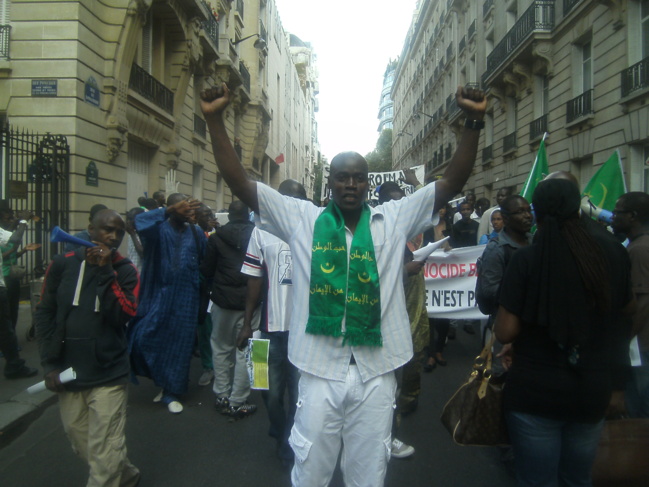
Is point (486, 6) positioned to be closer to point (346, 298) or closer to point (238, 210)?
point (238, 210)

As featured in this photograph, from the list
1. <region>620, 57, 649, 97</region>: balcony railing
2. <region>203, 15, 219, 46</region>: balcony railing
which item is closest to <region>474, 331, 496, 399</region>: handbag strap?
<region>620, 57, 649, 97</region>: balcony railing

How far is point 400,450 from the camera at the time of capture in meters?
4.09

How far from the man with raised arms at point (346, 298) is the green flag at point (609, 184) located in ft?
11.8

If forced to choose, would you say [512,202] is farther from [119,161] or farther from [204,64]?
[204,64]

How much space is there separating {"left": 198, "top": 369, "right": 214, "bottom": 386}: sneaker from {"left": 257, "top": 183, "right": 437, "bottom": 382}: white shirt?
393 cm

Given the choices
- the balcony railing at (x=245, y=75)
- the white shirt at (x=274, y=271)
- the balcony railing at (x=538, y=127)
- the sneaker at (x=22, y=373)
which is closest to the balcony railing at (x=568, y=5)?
the balcony railing at (x=538, y=127)

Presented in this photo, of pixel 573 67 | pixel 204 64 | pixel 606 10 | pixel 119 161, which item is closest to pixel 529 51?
pixel 573 67

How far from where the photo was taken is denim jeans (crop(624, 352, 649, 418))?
365cm

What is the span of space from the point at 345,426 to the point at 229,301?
2.84 metres

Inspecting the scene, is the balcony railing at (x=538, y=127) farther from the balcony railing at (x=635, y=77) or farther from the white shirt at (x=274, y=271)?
the white shirt at (x=274, y=271)

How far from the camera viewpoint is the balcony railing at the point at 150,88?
1331 centimetres

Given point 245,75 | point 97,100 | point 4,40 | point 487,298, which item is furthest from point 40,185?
point 245,75

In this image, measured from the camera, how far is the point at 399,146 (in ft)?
225

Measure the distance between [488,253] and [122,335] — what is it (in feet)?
8.33
